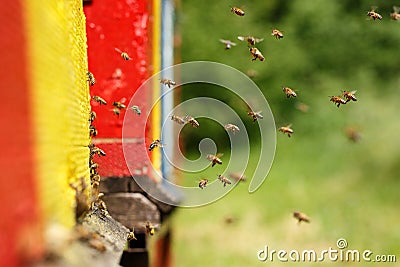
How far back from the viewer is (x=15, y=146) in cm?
134

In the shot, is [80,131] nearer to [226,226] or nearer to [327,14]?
[226,226]

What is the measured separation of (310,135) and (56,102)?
13301mm

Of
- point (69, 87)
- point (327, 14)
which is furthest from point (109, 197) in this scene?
point (327, 14)

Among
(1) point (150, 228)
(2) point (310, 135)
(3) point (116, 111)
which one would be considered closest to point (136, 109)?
(3) point (116, 111)

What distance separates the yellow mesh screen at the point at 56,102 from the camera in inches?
59.2

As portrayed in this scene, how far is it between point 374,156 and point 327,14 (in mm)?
5084

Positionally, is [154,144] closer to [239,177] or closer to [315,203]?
[239,177]

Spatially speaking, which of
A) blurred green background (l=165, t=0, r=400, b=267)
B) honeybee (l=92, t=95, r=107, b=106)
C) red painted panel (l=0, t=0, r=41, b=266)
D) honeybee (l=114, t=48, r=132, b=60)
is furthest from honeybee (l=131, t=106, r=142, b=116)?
blurred green background (l=165, t=0, r=400, b=267)

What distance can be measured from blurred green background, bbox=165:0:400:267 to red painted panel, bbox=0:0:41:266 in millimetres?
6753

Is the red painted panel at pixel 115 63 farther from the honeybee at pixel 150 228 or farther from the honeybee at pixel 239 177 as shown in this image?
the honeybee at pixel 239 177

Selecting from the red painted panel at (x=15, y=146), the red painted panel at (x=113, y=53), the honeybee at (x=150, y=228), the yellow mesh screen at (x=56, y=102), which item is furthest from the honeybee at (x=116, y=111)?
the red painted panel at (x=15, y=146)

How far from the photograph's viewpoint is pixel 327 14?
15.8 metres

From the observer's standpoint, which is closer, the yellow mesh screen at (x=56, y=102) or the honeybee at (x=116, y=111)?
the yellow mesh screen at (x=56, y=102)

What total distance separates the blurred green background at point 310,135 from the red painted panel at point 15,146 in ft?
22.2
